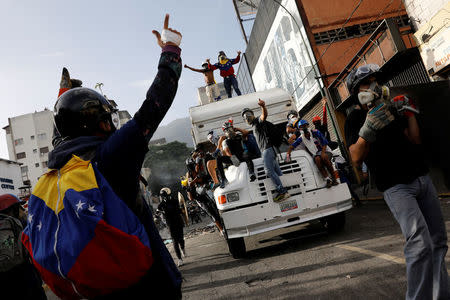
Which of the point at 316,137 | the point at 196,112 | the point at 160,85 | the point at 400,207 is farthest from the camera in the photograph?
the point at 196,112

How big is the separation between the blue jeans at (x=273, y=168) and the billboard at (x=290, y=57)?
11561mm

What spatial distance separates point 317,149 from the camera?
696 cm

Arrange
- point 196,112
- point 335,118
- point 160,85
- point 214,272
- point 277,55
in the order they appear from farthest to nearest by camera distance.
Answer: point 277,55
point 335,118
point 196,112
point 214,272
point 160,85

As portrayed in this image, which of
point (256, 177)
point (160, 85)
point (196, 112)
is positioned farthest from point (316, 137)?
point (160, 85)

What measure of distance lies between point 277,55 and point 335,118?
7092 millimetres

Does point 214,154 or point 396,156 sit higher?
point 214,154

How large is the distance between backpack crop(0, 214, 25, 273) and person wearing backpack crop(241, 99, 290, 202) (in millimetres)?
4003

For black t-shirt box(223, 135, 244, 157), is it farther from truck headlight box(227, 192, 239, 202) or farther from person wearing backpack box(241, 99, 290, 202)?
truck headlight box(227, 192, 239, 202)

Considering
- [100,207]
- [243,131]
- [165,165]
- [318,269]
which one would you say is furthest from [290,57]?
[165,165]

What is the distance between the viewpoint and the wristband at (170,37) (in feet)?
5.41

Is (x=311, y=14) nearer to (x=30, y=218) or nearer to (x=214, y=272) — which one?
(x=214, y=272)

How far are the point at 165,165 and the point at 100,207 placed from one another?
68227 millimetres

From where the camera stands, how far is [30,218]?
1438mm

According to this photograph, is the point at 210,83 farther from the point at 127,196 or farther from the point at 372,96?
the point at 127,196
